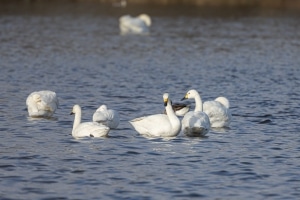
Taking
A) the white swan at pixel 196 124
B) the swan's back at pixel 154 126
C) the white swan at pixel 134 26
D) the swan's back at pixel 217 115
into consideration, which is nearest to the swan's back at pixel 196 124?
the white swan at pixel 196 124

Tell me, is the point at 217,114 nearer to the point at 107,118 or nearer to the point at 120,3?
the point at 107,118

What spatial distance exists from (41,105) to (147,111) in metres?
2.69

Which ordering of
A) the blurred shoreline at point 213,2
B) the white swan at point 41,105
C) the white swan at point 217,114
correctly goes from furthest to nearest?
the blurred shoreline at point 213,2, the white swan at point 41,105, the white swan at point 217,114

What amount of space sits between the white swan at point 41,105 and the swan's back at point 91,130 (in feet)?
9.04

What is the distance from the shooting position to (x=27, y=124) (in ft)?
63.8

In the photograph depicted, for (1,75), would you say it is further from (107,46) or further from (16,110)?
(107,46)

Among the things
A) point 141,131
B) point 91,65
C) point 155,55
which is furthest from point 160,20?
point 141,131

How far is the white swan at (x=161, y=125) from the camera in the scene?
17.7 m

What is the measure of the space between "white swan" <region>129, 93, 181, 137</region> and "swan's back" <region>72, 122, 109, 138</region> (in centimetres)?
79

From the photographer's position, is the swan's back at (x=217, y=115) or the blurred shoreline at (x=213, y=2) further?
the blurred shoreline at (x=213, y=2)

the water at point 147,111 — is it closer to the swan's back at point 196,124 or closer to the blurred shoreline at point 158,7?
the swan's back at point 196,124

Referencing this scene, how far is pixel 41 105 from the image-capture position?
20141 millimetres

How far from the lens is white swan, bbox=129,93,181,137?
1769 centimetres

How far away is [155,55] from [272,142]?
19.5m
